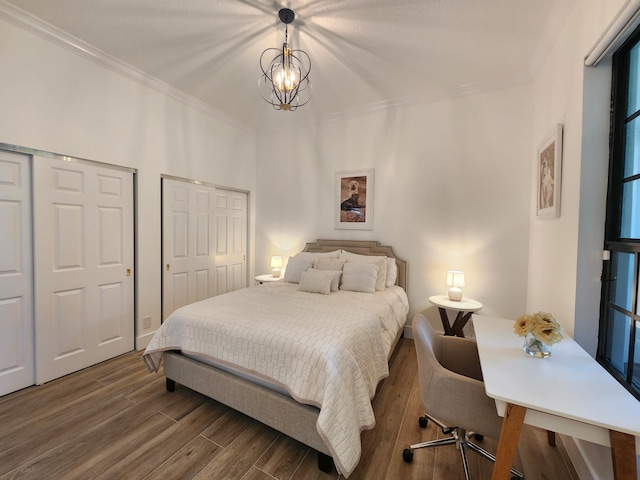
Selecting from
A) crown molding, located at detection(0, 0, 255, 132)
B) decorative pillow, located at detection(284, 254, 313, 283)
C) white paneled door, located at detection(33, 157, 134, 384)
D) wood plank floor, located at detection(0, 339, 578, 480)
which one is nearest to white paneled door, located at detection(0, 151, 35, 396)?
white paneled door, located at detection(33, 157, 134, 384)

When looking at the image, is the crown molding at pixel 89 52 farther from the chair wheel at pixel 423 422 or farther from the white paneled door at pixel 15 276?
the chair wheel at pixel 423 422

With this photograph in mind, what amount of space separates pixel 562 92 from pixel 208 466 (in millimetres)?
3422

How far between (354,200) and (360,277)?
1.22 meters

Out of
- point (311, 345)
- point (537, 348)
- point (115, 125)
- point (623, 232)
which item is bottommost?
point (311, 345)

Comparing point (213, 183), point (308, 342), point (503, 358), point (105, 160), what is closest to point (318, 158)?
point (213, 183)

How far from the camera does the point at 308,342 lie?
163 centimetres

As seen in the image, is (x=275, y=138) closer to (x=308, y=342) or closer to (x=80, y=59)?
(x=80, y=59)

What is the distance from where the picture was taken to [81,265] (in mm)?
2539

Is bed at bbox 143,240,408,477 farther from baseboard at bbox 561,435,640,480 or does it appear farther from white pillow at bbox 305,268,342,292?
baseboard at bbox 561,435,640,480

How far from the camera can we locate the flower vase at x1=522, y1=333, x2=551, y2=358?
4.37 feet

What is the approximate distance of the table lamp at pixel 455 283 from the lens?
291cm

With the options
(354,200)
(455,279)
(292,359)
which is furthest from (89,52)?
(455,279)

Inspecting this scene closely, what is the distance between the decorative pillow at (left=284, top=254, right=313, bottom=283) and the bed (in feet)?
2.34

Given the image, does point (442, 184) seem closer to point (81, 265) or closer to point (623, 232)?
point (623, 232)
